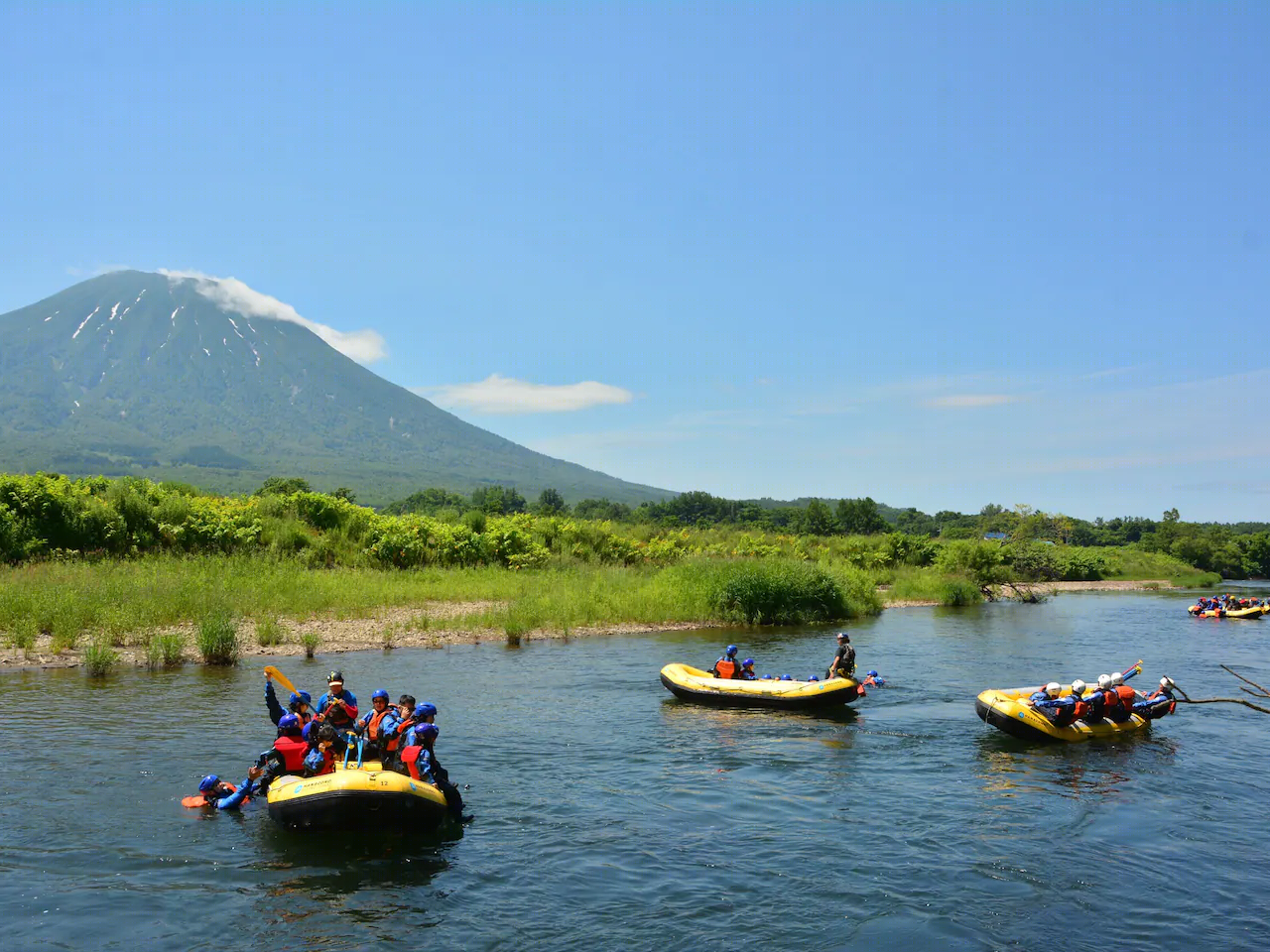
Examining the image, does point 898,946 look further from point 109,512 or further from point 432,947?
point 109,512

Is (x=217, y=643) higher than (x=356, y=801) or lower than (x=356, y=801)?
higher

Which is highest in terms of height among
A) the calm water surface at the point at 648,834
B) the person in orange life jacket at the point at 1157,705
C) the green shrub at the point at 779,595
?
the green shrub at the point at 779,595

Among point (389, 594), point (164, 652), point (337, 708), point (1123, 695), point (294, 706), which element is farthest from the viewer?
point (389, 594)

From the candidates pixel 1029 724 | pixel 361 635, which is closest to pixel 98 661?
pixel 361 635

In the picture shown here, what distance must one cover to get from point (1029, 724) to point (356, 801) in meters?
12.3

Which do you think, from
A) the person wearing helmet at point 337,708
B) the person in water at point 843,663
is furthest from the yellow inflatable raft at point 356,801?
the person in water at point 843,663

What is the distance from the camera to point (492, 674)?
23141 millimetres

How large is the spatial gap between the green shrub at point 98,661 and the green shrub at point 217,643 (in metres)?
1.89

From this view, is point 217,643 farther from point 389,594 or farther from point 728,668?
point 728,668

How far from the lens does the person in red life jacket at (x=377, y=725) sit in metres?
12.7

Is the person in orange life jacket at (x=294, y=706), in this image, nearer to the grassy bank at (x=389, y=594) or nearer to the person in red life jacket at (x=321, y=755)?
the person in red life jacket at (x=321, y=755)

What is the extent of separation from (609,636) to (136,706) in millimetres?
15650

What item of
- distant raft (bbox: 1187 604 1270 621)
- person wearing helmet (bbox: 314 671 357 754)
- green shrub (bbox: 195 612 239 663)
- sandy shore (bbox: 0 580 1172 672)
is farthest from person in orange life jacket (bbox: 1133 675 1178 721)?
distant raft (bbox: 1187 604 1270 621)

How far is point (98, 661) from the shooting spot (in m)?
20.5
